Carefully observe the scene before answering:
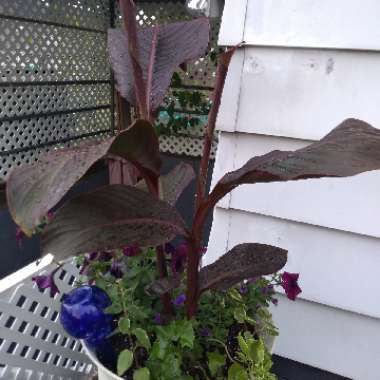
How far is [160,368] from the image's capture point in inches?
27.3

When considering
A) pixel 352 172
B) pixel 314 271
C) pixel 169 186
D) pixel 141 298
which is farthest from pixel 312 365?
pixel 352 172

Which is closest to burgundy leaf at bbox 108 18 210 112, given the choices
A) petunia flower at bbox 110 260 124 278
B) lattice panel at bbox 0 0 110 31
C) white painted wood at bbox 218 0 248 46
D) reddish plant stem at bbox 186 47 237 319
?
reddish plant stem at bbox 186 47 237 319

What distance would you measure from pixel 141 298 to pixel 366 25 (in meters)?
0.80

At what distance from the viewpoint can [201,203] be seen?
25.6 inches

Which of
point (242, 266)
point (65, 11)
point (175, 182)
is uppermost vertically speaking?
point (65, 11)

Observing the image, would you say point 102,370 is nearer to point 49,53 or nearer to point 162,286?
point 162,286

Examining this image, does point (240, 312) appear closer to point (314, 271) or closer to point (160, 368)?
point (160, 368)

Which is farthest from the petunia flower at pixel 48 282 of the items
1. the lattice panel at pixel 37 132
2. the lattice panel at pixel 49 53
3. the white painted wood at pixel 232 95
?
the lattice panel at pixel 49 53

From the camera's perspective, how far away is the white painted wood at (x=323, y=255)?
1056 millimetres

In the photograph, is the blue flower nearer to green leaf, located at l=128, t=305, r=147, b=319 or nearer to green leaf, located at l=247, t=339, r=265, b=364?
green leaf, located at l=128, t=305, r=147, b=319

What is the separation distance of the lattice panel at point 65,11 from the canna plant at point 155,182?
2027 mm

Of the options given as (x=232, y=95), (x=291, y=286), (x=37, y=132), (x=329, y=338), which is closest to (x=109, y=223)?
(x=291, y=286)

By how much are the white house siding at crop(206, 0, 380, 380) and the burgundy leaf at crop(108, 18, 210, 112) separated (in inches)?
10.2

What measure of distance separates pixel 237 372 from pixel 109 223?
1.26 feet
